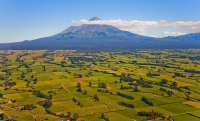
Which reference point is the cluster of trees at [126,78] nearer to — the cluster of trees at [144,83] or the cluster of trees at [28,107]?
the cluster of trees at [144,83]

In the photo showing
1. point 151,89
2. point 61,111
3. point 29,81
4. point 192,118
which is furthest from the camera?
point 29,81

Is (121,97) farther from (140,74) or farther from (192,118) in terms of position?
(140,74)

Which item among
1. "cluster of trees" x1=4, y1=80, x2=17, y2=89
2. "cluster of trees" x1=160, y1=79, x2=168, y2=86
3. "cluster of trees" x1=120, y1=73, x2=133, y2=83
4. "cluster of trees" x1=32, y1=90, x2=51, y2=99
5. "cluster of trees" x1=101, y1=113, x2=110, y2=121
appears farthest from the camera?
"cluster of trees" x1=120, y1=73, x2=133, y2=83

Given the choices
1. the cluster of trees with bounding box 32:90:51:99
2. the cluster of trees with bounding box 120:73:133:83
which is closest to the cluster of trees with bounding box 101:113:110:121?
the cluster of trees with bounding box 32:90:51:99

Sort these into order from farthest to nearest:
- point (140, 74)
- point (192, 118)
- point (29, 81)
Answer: point (140, 74) → point (29, 81) → point (192, 118)

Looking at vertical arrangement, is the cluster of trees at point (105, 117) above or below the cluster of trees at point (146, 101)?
below

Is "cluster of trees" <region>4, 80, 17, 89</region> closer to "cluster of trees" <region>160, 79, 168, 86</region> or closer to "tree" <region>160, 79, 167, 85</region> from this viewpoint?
"cluster of trees" <region>160, 79, 168, 86</region>

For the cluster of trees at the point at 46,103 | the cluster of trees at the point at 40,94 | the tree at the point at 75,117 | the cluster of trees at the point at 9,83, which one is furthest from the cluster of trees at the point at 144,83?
the cluster of trees at the point at 9,83

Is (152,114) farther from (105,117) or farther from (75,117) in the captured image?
(75,117)

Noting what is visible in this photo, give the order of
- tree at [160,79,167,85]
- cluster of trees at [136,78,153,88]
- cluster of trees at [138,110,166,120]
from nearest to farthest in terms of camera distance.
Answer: cluster of trees at [138,110,166,120] → cluster of trees at [136,78,153,88] → tree at [160,79,167,85]

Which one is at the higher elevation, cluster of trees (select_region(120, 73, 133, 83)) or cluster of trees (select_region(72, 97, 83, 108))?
cluster of trees (select_region(120, 73, 133, 83))

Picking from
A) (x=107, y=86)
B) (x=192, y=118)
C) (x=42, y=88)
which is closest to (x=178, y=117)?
(x=192, y=118)
